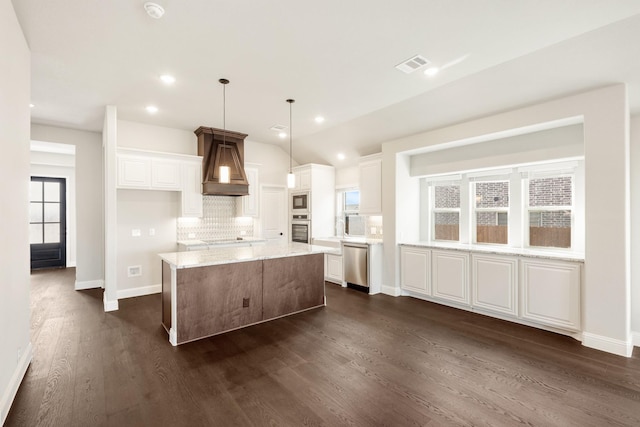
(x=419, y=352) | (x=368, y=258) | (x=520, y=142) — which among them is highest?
(x=520, y=142)

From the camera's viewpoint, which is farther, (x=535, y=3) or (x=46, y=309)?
(x=46, y=309)

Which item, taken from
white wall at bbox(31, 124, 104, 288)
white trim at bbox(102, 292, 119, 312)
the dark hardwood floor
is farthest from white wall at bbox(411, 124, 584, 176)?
white wall at bbox(31, 124, 104, 288)

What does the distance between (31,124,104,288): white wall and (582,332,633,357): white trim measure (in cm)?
736

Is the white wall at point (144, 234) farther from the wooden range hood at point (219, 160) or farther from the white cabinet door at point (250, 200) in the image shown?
the white cabinet door at point (250, 200)

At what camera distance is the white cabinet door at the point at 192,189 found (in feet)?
17.8

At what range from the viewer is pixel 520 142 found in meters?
4.09

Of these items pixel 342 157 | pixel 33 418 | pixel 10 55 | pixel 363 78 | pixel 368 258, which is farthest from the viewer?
pixel 342 157

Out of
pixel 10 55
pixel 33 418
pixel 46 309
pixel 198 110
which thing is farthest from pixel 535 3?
pixel 46 309

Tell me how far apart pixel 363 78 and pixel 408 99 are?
0.93 m

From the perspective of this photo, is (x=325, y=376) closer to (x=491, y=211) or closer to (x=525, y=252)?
(x=525, y=252)

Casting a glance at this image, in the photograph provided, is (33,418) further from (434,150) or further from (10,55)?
(434,150)

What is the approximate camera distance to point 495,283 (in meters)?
4.10

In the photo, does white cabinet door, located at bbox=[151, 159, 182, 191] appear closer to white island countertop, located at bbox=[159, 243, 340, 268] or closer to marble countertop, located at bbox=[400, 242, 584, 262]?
white island countertop, located at bbox=[159, 243, 340, 268]

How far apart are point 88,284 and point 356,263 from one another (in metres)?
4.96
